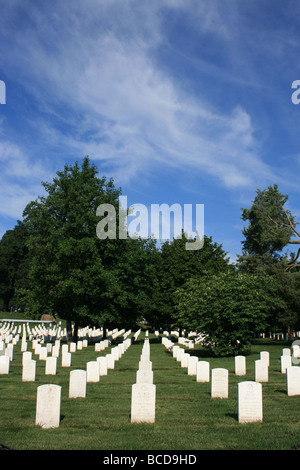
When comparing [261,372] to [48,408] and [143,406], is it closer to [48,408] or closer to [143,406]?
[143,406]

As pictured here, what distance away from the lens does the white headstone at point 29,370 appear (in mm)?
14508

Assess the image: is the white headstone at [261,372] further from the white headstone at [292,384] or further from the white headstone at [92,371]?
the white headstone at [92,371]

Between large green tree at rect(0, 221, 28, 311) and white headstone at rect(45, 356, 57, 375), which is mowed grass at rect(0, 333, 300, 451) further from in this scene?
large green tree at rect(0, 221, 28, 311)

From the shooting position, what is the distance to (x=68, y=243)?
1175 inches

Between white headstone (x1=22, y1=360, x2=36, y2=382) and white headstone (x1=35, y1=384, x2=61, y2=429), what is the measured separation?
21.2ft

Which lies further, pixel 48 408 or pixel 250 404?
pixel 250 404

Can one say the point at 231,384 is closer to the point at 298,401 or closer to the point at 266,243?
the point at 298,401

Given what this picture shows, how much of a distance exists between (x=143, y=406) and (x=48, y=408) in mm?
1923

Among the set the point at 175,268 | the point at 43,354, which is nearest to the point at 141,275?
the point at 175,268

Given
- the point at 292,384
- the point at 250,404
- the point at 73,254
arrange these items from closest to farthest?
the point at 250,404 → the point at 292,384 → the point at 73,254

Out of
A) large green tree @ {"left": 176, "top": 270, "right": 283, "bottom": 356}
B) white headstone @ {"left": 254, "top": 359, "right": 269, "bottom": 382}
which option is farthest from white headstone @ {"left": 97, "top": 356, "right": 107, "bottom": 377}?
large green tree @ {"left": 176, "top": 270, "right": 283, "bottom": 356}

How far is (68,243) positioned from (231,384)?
18.9 meters

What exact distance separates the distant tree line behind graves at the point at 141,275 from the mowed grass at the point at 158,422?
8563mm

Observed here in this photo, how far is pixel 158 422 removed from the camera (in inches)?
337
